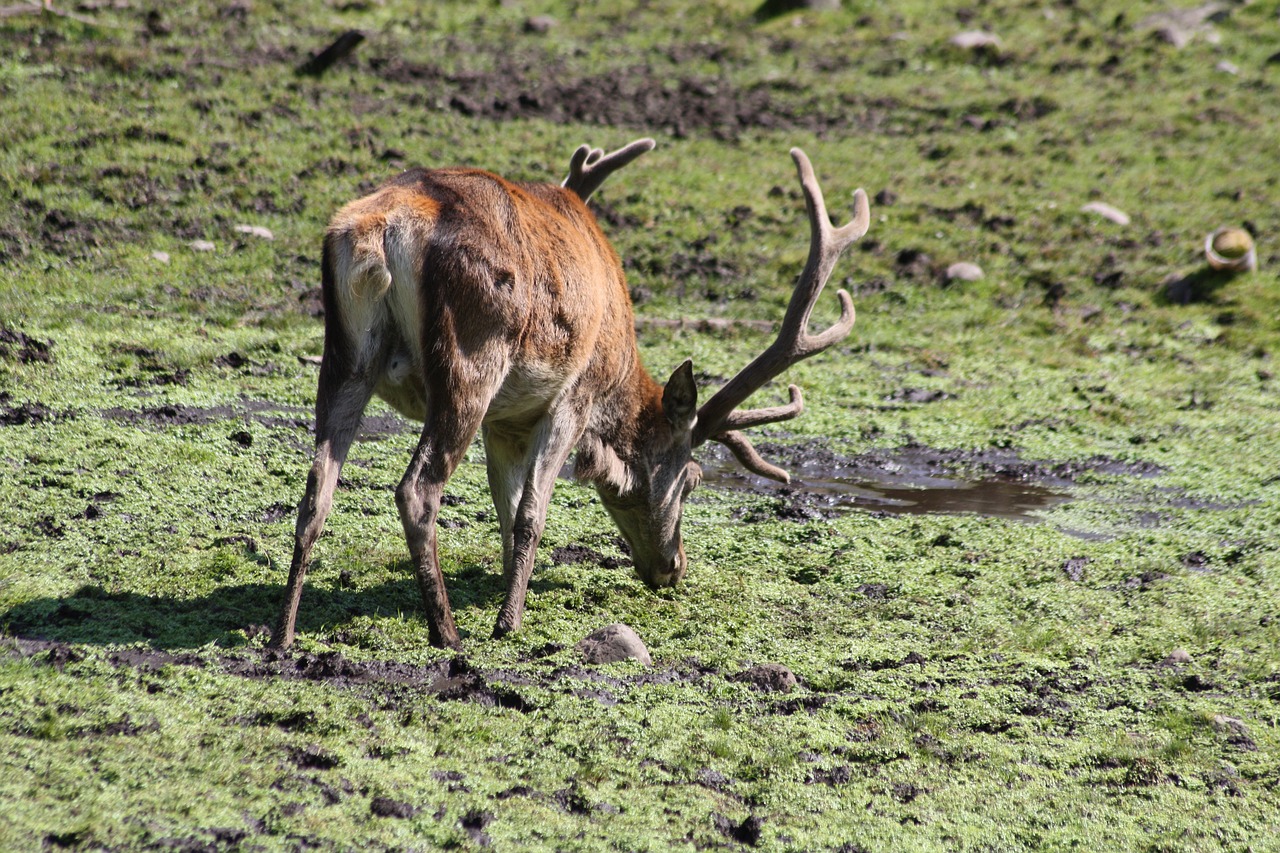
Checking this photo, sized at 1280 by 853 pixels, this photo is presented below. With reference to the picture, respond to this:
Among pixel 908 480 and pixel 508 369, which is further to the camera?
pixel 908 480

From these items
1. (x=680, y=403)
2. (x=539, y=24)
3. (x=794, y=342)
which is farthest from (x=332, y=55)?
(x=794, y=342)

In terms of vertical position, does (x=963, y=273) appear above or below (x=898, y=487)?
above

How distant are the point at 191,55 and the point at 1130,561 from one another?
10.1 meters

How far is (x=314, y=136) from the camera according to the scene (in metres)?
11.3

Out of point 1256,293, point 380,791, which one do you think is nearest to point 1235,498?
point 1256,293

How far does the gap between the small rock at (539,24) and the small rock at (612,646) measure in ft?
36.8

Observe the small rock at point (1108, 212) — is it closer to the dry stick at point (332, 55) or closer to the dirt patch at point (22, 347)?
the dry stick at point (332, 55)

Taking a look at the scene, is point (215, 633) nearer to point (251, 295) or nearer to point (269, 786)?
point (269, 786)

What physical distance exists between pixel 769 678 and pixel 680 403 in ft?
5.19

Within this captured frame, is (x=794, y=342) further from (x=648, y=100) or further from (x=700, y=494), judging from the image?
(x=648, y=100)

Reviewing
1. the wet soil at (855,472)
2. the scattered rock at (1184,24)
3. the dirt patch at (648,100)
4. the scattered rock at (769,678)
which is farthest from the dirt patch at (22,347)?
the scattered rock at (1184,24)

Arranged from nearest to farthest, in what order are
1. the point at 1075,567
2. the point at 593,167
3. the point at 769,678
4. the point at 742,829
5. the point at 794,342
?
the point at 742,829 < the point at 769,678 < the point at 794,342 < the point at 1075,567 < the point at 593,167

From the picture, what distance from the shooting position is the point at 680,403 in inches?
241

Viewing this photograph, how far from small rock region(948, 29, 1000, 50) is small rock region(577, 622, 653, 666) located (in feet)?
39.0
